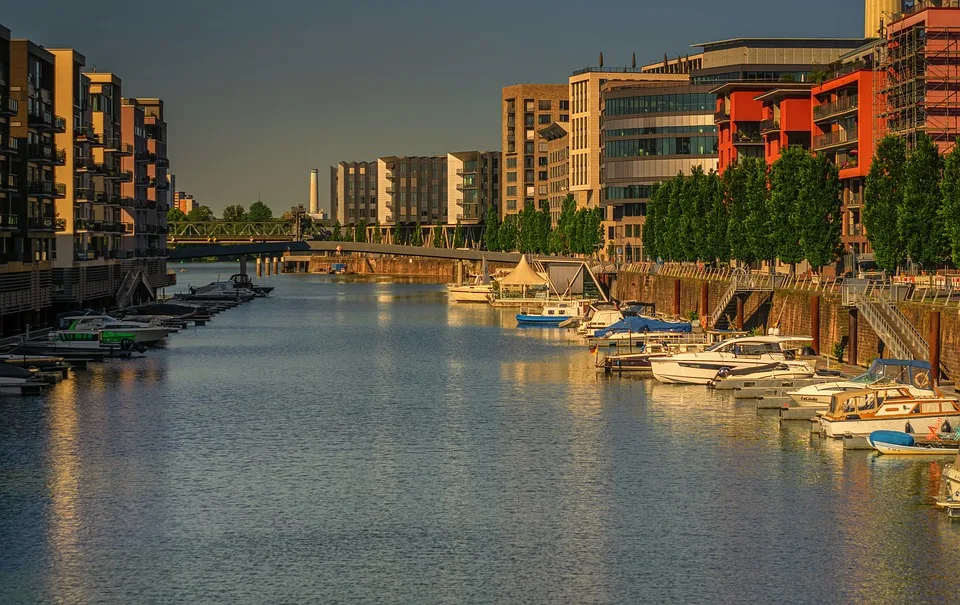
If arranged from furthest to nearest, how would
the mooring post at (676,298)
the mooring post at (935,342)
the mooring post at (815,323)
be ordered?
the mooring post at (676,298)
the mooring post at (815,323)
the mooring post at (935,342)

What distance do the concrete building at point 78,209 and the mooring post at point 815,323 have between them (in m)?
71.4

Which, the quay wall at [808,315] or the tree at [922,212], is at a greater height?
the tree at [922,212]

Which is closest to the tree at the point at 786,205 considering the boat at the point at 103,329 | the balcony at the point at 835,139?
the balcony at the point at 835,139

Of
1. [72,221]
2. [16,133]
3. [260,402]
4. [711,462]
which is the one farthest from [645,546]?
[72,221]

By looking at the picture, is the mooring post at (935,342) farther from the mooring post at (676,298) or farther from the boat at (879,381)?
the mooring post at (676,298)

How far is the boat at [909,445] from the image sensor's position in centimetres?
6359

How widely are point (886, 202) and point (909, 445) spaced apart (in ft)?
143

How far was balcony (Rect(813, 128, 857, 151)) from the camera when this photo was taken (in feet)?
469

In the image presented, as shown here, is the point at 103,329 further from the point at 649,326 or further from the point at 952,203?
the point at 952,203

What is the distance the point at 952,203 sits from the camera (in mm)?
87250

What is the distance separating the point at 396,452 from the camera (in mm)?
69000

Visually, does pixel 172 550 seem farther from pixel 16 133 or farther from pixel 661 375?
pixel 16 133

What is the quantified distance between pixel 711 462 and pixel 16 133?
80.5 metres

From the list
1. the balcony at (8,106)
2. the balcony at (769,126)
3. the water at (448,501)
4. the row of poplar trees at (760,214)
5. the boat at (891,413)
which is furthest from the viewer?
the balcony at (769,126)
